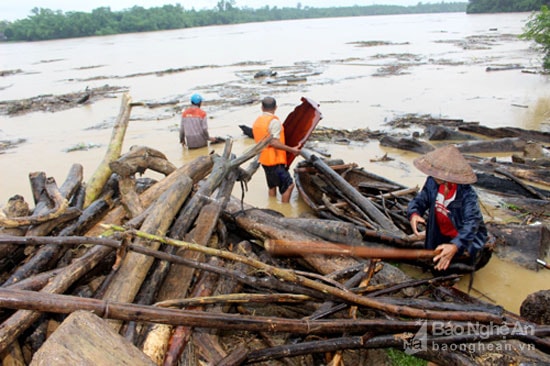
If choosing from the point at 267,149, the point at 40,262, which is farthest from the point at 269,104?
the point at 40,262

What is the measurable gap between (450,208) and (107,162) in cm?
416

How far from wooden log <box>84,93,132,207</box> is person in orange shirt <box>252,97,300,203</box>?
1969mm

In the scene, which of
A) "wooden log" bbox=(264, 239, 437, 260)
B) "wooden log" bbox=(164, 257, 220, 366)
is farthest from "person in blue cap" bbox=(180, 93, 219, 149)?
"wooden log" bbox=(164, 257, 220, 366)

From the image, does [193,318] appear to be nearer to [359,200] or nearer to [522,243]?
[359,200]

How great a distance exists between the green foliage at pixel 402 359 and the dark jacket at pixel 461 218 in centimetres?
103

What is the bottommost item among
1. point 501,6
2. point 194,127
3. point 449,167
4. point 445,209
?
point 194,127

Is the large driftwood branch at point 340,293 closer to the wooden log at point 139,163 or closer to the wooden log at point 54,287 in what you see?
the wooden log at point 54,287

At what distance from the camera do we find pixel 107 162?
4.90 metres

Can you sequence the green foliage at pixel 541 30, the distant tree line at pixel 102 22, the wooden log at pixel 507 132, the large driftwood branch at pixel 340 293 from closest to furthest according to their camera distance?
the large driftwood branch at pixel 340 293 < the wooden log at pixel 507 132 < the green foliage at pixel 541 30 < the distant tree line at pixel 102 22

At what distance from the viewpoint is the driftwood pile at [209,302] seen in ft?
6.58

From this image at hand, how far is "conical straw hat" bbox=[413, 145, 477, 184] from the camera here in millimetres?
3176

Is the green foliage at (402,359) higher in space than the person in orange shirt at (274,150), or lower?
lower

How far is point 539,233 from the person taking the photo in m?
4.44

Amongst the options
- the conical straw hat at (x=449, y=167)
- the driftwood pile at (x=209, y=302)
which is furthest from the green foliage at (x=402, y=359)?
the conical straw hat at (x=449, y=167)
